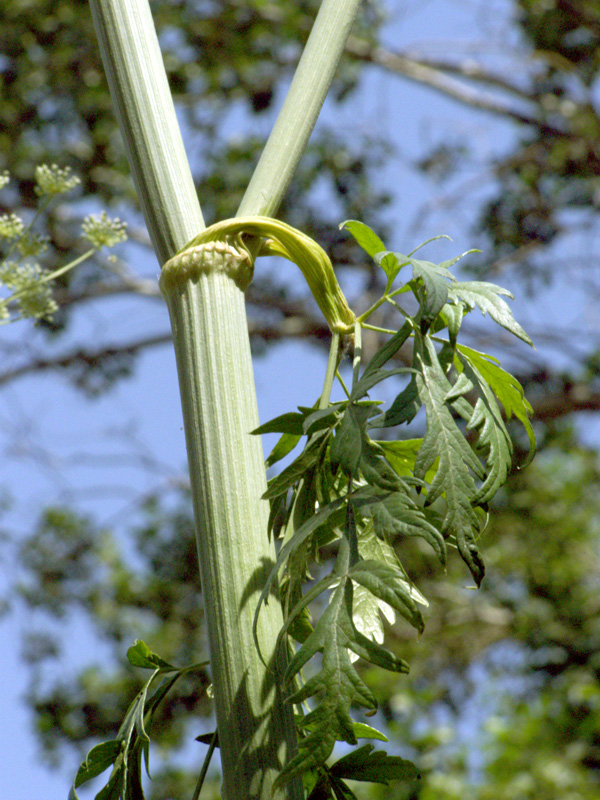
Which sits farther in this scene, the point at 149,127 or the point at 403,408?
the point at 149,127

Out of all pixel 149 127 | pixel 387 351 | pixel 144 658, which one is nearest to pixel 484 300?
pixel 387 351

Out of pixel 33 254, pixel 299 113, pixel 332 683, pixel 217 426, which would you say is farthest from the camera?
pixel 33 254

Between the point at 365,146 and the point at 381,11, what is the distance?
1094 mm

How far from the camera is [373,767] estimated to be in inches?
29.3

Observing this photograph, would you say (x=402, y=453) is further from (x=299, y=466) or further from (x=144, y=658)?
(x=144, y=658)

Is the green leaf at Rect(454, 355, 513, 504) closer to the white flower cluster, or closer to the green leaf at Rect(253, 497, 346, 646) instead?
the green leaf at Rect(253, 497, 346, 646)

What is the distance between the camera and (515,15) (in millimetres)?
7023

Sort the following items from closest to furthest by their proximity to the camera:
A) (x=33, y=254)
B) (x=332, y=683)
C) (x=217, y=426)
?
1. (x=332, y=683)
2. (x=217, y=426)
3. (x=33, y=254)

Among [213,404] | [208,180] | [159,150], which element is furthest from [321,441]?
[208,180]

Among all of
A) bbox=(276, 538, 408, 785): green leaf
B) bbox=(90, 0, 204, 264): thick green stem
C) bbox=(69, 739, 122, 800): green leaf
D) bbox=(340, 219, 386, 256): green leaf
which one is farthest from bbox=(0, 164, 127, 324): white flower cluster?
bbox=(276, 538, 408, 785): green leaf

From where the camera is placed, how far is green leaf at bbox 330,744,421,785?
0.74m

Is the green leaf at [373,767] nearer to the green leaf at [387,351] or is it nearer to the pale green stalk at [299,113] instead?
the green leaf at [387,351]

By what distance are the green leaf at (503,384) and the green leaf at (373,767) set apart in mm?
326

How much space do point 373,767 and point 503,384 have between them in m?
0.42
